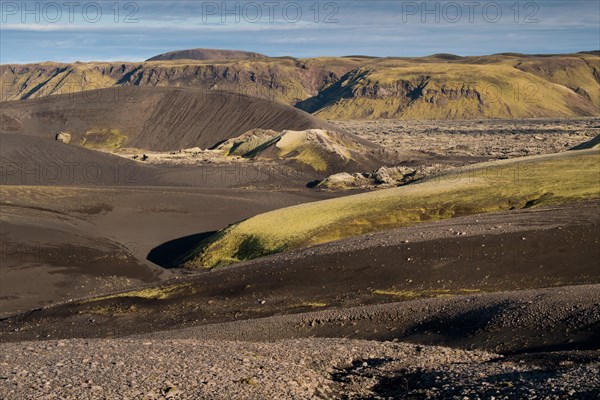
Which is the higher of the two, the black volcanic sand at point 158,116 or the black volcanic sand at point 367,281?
the black volcanic sand at point 158,116

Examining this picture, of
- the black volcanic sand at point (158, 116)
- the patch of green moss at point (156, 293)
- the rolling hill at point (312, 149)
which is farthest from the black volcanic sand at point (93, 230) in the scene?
the black volcanic sand at point (158, 116)

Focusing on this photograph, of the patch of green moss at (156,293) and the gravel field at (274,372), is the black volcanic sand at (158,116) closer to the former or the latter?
the patch of green moss at (156,293)

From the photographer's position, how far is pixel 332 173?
100062 millimetres

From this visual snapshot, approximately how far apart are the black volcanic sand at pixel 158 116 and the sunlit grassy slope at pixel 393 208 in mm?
68735

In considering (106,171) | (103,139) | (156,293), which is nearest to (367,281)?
(156,293)

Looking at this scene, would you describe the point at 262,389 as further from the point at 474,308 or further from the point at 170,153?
the point at 170,153

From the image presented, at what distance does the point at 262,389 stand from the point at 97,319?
1818 centimetres

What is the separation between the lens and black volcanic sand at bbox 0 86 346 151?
12388 cm

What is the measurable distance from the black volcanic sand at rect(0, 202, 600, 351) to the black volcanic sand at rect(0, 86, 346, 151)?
3367 inches

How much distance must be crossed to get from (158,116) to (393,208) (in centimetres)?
8527

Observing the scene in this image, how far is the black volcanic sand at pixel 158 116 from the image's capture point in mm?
123875

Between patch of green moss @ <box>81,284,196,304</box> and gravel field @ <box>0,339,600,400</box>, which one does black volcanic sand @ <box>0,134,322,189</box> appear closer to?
patch of green moss @ <box>81,284,196,304</box>

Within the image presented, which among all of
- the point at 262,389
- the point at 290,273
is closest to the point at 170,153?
the point at 290,273

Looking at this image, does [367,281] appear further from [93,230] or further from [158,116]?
[158,116]
